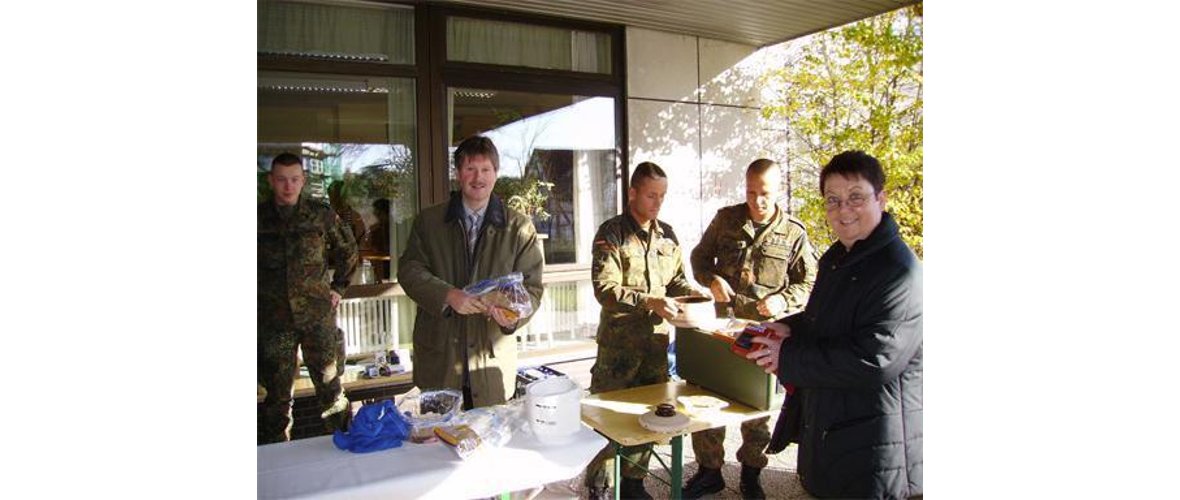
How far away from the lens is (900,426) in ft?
6.71

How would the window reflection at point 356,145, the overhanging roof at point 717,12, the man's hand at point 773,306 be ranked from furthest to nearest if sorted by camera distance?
the overhanging roof at point 717,12 → the window reflection at point 356,145 → the man's hand at point 773,306

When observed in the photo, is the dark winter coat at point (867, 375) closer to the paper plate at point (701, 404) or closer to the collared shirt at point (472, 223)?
the paper plate at point (701, 404)

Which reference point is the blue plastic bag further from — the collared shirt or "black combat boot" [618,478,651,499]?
"black combat boot" [618,478,651,499]

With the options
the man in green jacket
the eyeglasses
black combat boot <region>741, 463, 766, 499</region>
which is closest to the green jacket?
the man in green jacket

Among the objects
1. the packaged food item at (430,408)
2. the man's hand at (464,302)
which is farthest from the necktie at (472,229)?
the packaged food item at (430,408)

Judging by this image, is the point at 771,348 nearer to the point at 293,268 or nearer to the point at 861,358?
the point at 861,358

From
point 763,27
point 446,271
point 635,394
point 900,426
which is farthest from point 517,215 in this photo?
point 763,27

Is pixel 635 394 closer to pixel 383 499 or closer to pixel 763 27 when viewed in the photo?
pixel 383 499

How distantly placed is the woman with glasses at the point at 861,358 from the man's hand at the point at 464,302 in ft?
3.84

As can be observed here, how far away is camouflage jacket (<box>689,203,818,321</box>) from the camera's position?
13.1 feet

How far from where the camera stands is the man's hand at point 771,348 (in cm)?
233

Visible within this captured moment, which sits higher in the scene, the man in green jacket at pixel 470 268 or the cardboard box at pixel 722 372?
the man in green jacket at pixel 470 268

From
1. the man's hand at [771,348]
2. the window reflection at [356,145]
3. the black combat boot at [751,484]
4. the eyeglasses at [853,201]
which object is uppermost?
the window reflection at [356,145]

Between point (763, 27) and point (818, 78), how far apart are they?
915mm
